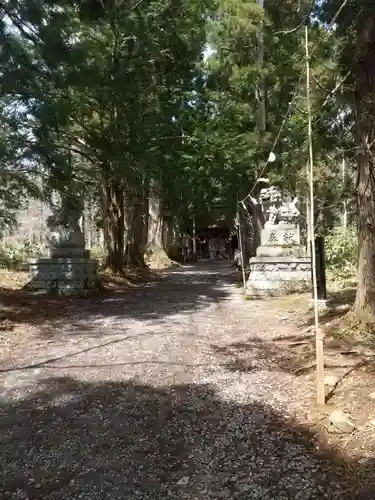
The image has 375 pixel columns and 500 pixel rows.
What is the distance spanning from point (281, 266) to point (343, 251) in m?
3.82

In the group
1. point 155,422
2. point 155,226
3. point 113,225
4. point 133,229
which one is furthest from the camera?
point 155,226

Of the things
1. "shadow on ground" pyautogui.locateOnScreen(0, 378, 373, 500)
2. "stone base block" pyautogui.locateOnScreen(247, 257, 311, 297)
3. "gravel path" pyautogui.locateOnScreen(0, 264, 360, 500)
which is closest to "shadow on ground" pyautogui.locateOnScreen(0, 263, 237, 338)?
"gravel path" pyautogui.locateOnScreen(0, 264, 360, 500)

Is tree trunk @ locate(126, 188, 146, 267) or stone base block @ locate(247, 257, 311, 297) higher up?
tree trunk @ locate(126, 188, 146, 267)

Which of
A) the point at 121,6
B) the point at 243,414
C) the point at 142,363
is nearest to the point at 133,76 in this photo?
the point at 121,6

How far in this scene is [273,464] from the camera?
3.39m

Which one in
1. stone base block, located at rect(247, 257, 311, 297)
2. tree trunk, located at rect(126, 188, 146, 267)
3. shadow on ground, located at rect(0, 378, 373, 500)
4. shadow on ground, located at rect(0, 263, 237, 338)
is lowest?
shadow on ground, located at rect(0, 378, 373, 500)

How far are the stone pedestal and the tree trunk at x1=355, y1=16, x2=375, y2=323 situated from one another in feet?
18.2

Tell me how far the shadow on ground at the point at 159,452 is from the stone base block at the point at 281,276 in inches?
288

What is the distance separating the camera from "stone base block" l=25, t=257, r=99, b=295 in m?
12.1

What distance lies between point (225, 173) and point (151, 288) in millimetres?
4913

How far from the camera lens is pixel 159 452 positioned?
366 centimetres

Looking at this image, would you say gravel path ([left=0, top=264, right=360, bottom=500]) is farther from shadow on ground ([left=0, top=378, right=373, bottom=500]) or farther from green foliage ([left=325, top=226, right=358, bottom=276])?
green foliage ([left=325, top=226, right=358, bottom=276])

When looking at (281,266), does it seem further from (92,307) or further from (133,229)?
(133,229)

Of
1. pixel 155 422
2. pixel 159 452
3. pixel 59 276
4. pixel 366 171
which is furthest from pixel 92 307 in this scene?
pixel 159 452
